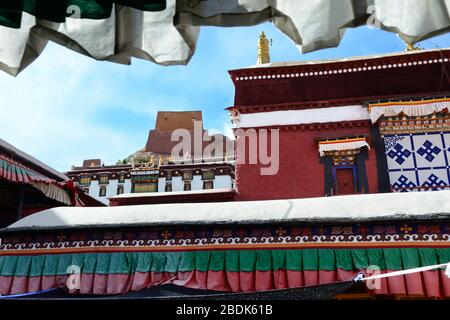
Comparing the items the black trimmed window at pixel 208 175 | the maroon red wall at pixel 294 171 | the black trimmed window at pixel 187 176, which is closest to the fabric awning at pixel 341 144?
the maroon red wall at pixel 294 171

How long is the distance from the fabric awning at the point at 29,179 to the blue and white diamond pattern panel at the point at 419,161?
7755 mm

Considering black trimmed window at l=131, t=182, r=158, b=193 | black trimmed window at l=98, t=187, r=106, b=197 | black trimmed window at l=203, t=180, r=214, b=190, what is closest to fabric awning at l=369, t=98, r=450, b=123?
black trimmed window at l=203, t=180, r=214, b=190

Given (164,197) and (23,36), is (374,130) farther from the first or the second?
(23,36)

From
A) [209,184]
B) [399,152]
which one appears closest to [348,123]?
[399,152]

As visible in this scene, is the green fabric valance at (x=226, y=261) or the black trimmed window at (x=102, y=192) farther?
the black trimmed window at (x=102, y=192)

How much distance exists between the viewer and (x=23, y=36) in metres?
1.77

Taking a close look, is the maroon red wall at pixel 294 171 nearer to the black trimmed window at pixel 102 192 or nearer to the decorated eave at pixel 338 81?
the decorated eave at pixel 338 81

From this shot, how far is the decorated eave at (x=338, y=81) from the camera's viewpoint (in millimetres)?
10430

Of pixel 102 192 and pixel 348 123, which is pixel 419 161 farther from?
pixel 102 192

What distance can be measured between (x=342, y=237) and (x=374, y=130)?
239 inches

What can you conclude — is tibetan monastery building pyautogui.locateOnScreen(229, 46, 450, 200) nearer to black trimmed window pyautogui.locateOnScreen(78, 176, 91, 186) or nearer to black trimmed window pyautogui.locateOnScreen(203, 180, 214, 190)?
black trimmed window pyautogui.locateOnScreen(203, 180, 214, 190)

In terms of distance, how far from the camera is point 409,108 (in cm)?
1004

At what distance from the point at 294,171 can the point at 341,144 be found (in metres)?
1.33
